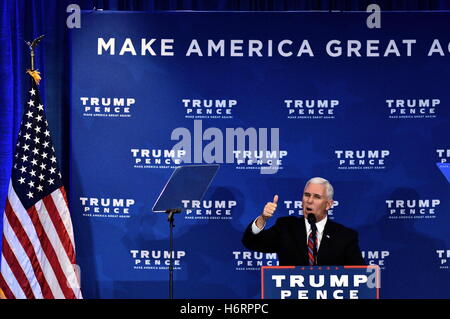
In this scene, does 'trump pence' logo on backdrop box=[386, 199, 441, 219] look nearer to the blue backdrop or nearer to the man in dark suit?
the blue backdrop

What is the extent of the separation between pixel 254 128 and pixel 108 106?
3.64 feet

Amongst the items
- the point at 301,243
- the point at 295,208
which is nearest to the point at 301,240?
the point at 301,243

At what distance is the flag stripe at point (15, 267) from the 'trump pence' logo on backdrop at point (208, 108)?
1608 mm

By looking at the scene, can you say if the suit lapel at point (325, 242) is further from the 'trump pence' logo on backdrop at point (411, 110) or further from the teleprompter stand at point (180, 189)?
the 'trump pence' logo on backdrop at point (411, 110)

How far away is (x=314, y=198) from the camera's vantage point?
485 cm

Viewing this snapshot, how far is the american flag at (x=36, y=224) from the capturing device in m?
5.29

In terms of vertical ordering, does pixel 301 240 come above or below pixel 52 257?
above

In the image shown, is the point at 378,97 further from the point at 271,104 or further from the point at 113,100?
the point at 113,100

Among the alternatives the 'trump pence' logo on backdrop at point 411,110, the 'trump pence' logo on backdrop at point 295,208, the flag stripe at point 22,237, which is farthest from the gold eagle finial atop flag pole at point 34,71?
the 'trump pence' logo on backdrop at point 411,110

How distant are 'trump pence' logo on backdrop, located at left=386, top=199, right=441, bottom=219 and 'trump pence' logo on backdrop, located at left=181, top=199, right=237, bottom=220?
1.18 m

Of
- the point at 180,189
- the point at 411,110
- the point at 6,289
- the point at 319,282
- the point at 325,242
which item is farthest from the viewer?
the point at 411,110

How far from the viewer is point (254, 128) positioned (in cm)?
564

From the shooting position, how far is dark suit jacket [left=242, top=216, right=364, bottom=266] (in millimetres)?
4625

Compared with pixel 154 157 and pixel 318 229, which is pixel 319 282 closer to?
pixel 318 229
